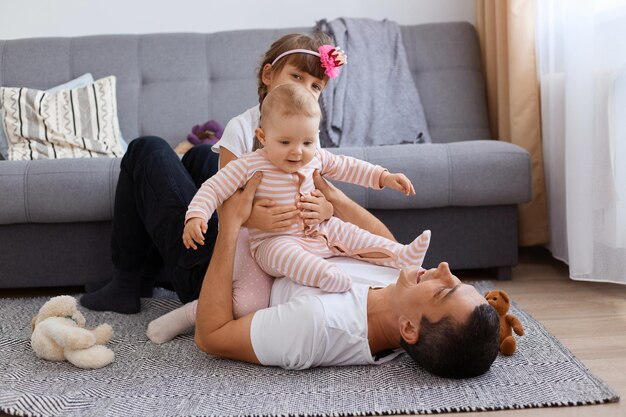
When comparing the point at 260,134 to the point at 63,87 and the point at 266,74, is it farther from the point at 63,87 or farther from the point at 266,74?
the point at 63,87

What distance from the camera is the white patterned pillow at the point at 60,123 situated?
2949 mm

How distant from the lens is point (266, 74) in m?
2.00

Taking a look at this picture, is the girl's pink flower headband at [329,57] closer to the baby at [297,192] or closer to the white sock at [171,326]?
the baby at [297,192]

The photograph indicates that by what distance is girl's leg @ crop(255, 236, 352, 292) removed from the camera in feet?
5.41

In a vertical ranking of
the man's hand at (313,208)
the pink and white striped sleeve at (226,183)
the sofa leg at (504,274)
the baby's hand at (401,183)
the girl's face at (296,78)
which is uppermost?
the girl's face at (296,78)

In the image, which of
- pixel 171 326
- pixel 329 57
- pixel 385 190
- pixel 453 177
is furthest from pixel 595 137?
pixel 171 326

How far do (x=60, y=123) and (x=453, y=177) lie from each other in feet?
5.07

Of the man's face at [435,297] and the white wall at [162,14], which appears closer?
the man's face at [435,297]

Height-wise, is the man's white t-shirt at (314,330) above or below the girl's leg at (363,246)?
below

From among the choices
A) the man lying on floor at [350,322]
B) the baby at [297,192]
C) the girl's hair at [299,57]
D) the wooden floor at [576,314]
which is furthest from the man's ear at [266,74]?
the wooden floor at [576,314]

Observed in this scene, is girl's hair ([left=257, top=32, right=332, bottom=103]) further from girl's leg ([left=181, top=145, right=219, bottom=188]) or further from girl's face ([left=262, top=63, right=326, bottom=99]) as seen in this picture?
girl's leg ([left=181, top=145, right=219, bottom=188])

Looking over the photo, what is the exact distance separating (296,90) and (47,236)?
1.29m

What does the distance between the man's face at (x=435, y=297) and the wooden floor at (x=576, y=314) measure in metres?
0.20

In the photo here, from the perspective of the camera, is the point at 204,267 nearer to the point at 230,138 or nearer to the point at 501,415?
the point at 230,138
